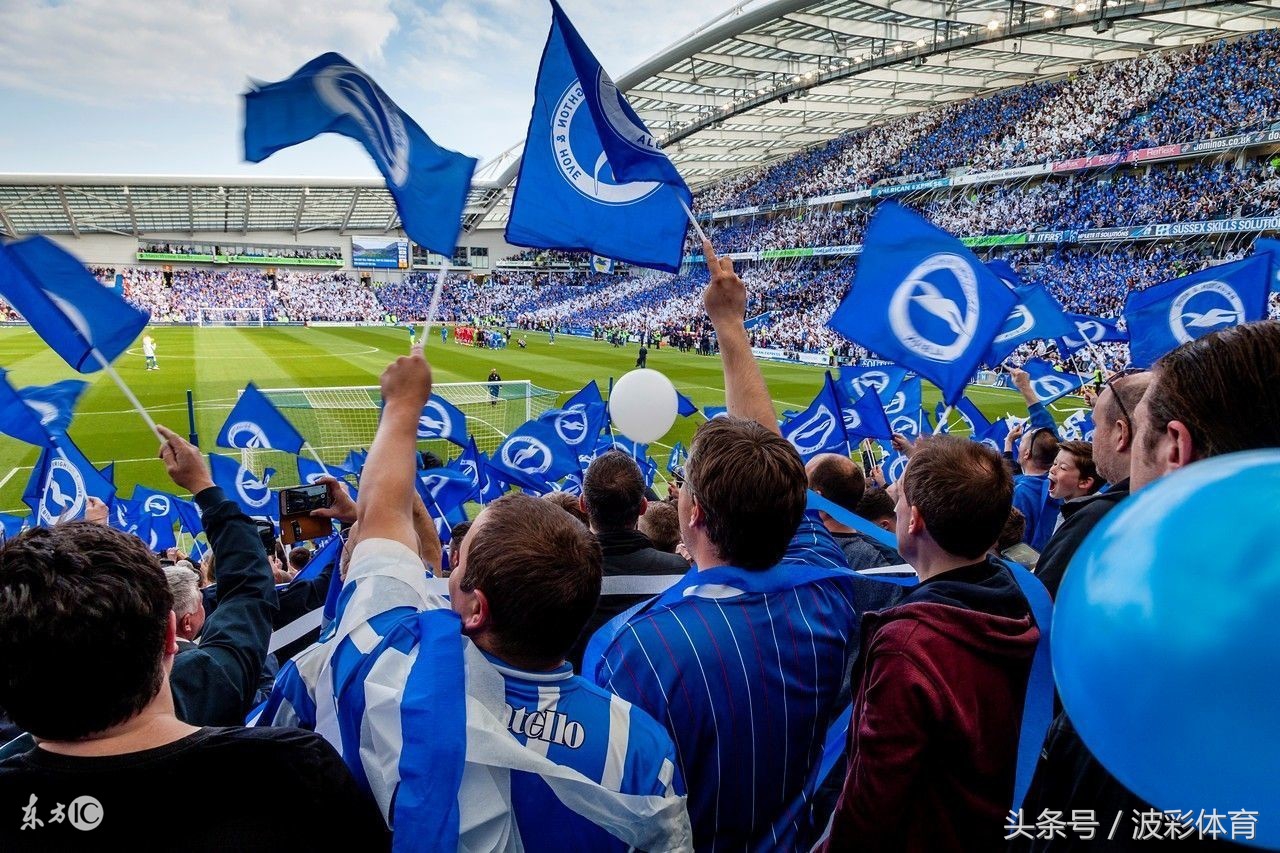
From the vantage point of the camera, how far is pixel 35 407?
5.14 m

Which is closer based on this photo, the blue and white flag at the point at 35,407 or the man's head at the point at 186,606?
the man's head at the point at 186,606

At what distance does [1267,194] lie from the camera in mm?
26734

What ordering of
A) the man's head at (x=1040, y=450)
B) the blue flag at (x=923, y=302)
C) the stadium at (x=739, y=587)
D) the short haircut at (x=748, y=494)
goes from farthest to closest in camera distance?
the man's head at (x=1040, y=450) < the blue flag at (x=923, y=302) < the short haircut at (x=748, y=494) < the stadium at (x=739, y=587)

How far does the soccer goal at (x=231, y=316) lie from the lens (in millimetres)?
49562

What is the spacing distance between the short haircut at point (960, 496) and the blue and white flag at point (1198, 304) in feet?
13.5

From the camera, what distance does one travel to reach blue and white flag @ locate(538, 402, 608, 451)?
9.22 metres

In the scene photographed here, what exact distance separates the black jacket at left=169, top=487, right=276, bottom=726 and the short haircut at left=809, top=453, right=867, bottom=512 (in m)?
2.64

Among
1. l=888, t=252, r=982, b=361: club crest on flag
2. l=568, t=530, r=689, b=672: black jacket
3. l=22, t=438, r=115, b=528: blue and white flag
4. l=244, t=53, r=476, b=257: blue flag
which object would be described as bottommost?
l=22, t=438, r=115, b=528: blue and white flag

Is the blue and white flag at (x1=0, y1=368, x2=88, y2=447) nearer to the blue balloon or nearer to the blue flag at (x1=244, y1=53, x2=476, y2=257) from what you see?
the blue flag at (x1=244, y1=53, x2=476, y2=257)

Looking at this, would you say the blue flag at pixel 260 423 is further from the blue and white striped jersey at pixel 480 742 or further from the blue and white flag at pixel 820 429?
the blue and white striped jersey at pixel 480 742

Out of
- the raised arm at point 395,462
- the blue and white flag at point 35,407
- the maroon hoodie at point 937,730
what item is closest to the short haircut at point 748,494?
the maroon hoodie at point 937,730

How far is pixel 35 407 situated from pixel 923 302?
6093mm

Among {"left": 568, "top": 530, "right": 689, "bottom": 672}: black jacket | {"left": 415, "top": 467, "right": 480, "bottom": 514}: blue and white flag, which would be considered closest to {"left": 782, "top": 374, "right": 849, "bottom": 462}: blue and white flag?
{"left": 415, "top": 467, "right": 480, "bottom": 514}: blue and white flag

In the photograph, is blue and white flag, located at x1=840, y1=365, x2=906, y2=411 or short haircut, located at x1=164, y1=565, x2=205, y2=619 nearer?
short haircut, located at x1=164, y1=565, x2=205, y2=619
